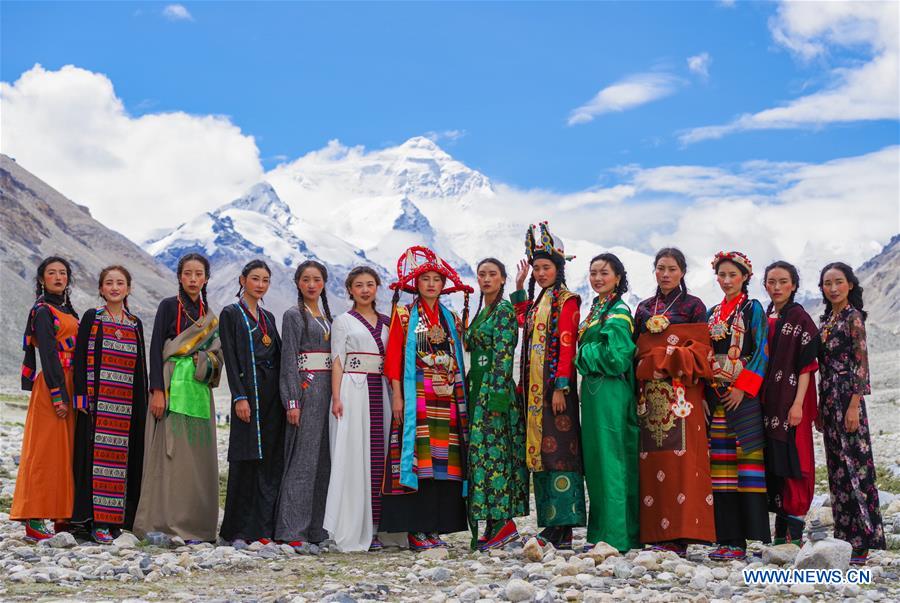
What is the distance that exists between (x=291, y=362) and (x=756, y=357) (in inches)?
134

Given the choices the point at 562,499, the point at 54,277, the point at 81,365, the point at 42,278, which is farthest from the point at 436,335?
the point at 42,278

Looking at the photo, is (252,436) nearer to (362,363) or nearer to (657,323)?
(362,363)

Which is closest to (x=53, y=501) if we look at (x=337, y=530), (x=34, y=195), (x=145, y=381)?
(x=145, y=381)

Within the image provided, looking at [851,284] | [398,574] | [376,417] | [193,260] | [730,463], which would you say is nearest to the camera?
[398,574]

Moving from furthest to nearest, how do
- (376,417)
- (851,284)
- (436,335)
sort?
1. (376,417)
2. (436,335)
3. (851,284)

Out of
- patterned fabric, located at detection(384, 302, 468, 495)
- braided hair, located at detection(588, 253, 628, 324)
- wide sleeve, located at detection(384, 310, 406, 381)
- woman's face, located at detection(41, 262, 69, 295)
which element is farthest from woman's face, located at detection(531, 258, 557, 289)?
woman's face, located at detection(41, 262, 69, 295)

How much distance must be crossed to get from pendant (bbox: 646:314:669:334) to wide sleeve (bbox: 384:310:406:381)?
1.82m

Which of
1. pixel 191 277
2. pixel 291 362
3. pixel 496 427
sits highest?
pixel 191 277

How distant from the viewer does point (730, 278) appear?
7.08m

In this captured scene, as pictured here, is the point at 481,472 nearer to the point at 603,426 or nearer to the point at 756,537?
the point at 603,426

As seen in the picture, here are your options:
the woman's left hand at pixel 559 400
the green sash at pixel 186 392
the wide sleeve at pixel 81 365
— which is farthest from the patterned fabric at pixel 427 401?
the wide sleeve at pixel 81 365

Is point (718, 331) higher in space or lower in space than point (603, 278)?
lower

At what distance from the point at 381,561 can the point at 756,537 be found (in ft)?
8.34

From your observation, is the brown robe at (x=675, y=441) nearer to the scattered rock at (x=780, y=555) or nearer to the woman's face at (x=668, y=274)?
the woman's face at (x=668, y=274)
